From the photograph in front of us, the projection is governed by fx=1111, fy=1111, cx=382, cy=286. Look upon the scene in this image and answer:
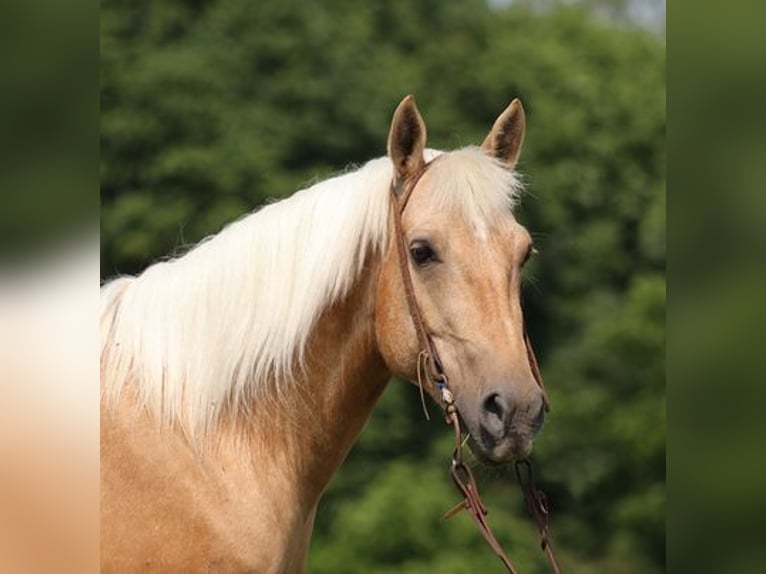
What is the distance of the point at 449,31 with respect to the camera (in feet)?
34.6

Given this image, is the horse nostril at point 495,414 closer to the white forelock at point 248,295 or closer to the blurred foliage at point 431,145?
the white forelock at point 248,295

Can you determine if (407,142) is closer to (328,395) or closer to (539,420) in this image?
(328,395)

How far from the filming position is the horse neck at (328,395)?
2.45m

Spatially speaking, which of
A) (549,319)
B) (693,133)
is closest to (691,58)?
(693,133)

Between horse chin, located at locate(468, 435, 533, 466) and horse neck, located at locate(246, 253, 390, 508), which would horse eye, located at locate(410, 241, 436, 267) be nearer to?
horse neck, located at locate(246, 253, 390, 508)

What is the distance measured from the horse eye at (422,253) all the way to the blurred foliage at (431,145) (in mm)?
4997

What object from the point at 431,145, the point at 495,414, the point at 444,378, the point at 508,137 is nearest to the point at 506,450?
the point at 495,414

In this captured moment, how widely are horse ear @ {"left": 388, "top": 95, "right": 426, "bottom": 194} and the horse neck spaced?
0.75ft

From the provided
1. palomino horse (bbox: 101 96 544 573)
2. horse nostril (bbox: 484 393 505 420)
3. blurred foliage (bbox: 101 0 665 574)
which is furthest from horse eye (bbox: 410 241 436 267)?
blurred foliage (bbox: 101 0 665 574)

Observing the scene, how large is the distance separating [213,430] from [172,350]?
0.63 feet

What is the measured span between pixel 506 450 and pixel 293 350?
512 millimetres

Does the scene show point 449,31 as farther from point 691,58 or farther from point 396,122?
point 691,58

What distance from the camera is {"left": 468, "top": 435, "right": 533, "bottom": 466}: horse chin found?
2.27 metres

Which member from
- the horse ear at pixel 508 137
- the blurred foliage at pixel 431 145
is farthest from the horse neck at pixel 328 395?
the blurred foliage at pixel 431 145
